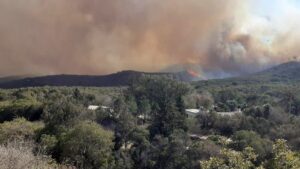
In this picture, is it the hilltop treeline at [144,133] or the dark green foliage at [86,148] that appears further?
the dark green foliage at [86,148]

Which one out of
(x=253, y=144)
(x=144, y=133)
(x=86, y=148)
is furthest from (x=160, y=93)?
(x=86, y=148)

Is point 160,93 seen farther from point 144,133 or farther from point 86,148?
point 86,148

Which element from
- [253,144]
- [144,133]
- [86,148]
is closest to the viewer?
[86,148]

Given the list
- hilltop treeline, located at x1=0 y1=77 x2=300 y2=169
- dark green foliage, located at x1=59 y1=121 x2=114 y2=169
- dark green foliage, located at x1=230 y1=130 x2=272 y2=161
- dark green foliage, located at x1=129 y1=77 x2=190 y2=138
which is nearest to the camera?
hilltop treeline, located at x1=0 y1=77 x2=300 y2=169

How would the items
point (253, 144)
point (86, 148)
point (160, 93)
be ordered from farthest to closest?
point (160, 93)
point (253, 144)
point (86, 148)

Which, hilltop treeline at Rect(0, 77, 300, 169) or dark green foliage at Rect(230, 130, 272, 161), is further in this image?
dark green foliage at Rect(230, 130, 272, 161)

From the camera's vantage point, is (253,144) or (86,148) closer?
(86,148)

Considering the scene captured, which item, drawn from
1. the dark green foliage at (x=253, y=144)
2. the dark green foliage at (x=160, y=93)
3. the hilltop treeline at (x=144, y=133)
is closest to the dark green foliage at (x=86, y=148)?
the hilltop treeline at (x=144, y=133)

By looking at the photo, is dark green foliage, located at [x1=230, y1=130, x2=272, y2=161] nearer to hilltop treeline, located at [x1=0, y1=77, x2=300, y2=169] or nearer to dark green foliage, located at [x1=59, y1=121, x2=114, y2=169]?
hilltop treeline, located at [x1=0, y1=77, x2=300, y2=169]

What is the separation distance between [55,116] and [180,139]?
17778 mm

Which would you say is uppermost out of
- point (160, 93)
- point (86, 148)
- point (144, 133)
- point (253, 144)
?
point (160, 93)

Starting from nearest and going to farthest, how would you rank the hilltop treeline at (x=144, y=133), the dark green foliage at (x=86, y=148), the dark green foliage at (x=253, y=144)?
1. the hilltop treeline at (x=144, y=133)
2. the dark green foliage at (x=86, y=148)
3. the dark green foliage at (x=253, y=144)

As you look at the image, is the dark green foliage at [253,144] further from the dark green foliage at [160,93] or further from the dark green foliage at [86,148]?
the dark green foliage at [160,93]

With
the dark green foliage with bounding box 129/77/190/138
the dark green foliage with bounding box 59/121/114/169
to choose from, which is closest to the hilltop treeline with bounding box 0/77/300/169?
the dark green foliage with bounding box 59/121/114/169
